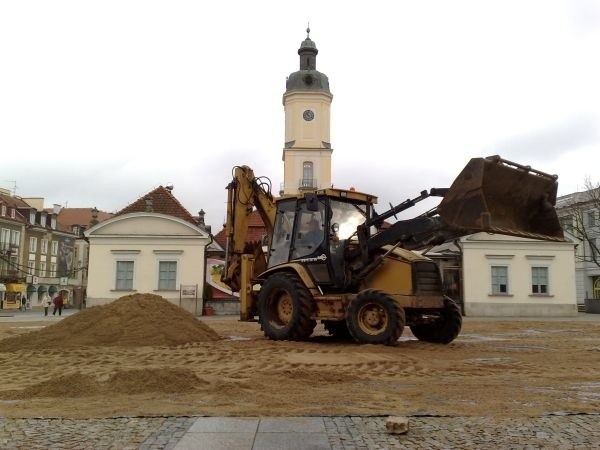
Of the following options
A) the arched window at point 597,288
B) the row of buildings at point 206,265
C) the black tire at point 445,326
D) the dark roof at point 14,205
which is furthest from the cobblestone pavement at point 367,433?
the dark roof at point 14,205

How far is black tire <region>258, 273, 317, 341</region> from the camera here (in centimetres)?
1284

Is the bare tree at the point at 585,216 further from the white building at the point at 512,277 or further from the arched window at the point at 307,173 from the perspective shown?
the arched window at the point at 307,173

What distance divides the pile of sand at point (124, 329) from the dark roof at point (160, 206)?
20709mm

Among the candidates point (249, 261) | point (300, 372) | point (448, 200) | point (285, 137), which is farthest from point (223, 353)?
point (285, 137)

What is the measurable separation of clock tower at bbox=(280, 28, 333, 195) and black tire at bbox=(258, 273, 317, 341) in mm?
41159

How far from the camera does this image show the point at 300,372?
27.3 ft

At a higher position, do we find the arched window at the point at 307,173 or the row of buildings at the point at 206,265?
the arched window at the point at 307,173

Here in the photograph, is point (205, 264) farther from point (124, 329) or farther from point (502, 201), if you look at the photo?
point (502, 201)

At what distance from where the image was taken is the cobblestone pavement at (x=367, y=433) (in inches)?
186

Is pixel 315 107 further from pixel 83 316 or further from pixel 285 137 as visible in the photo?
pixel 83 316

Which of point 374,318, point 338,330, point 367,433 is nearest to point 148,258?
point 338,330

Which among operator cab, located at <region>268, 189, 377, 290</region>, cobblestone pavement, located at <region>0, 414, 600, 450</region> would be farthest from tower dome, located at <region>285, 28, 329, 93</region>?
cobblestone pavement, located at <region>0, 414, 600, 450</region>

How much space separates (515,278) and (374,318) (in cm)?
2412

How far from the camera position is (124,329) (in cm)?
1309
